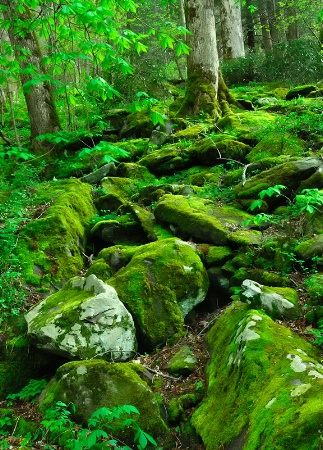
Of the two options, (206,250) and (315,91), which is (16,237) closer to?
(206,250)

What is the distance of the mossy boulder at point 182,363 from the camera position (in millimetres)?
3994

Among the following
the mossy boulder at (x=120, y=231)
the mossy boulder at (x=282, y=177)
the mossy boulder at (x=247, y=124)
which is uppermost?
the mossy boulder at (x=247, y=124)

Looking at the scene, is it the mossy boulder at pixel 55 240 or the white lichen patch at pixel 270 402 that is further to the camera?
the mossy boulder at pixel 55 240

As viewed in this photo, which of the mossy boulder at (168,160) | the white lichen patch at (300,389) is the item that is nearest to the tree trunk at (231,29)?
the mossy boulder at (168,160)

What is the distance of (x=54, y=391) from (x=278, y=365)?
7.07 ft

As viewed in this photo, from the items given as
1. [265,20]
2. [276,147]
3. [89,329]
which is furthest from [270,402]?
[265,20]

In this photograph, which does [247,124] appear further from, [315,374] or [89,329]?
[315,374]

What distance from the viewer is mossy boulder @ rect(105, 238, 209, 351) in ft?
Result: 14.9

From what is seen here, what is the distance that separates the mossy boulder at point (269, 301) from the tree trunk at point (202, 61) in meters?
7.31

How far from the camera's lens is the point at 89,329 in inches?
165

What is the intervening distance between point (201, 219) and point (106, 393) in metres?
2.90

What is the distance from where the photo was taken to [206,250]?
5.37m

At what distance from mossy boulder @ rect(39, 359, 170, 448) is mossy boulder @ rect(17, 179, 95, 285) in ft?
7.17

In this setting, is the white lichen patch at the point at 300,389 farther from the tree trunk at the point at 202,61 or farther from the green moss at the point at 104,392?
the tree trunk at the point at 202,61
